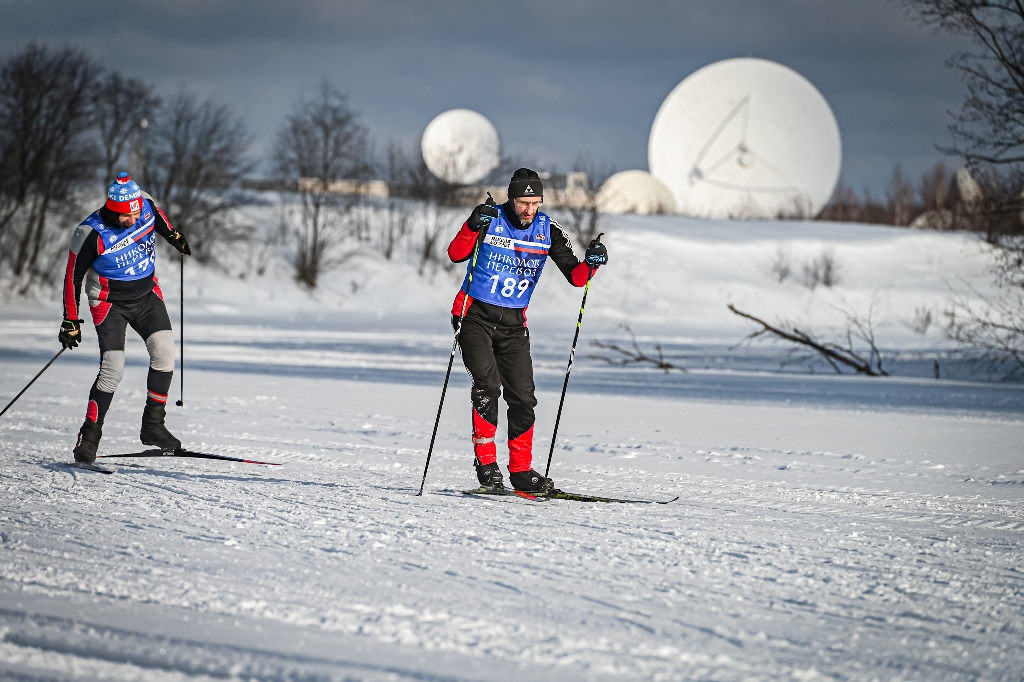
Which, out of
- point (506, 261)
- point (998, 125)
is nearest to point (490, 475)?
point (506, 261)

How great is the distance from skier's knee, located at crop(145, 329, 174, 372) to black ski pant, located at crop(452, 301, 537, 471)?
2558mm

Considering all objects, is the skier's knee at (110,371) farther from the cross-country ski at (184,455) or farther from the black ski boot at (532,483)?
the black ski boot at (532,483)

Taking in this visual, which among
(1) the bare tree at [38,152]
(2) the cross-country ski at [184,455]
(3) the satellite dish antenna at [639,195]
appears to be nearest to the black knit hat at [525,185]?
(2) the cross-country ski at [184,455]

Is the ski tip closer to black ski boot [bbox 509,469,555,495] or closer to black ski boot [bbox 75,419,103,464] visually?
black ski boot [bbox 75,419,103,464]

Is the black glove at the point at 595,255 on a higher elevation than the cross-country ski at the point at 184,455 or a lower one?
higher

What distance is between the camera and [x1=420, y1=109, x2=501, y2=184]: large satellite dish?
4353cm

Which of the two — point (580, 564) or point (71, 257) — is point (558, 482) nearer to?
point (580, 564)

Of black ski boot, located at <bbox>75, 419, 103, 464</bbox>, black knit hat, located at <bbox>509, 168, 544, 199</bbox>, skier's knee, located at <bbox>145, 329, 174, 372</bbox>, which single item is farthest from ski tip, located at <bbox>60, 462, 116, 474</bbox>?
black knit hat, located at <bbox>509, 168, 544, 199</bbox>

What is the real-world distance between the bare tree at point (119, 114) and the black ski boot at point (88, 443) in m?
31.0

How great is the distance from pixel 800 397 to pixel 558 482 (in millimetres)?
6450

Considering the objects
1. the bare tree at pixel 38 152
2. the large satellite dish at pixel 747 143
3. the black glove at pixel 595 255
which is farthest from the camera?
the large satellite dish at pixel 747 143

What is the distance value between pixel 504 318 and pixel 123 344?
10.2 ft

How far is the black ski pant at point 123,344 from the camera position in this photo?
6.66m

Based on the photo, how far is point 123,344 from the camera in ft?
22.5
